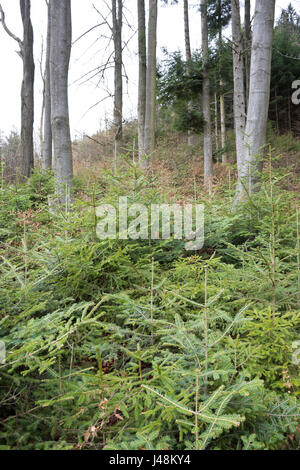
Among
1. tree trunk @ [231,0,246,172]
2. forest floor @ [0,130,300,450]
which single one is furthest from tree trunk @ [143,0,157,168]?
forest floor @ [0,130,300,450]

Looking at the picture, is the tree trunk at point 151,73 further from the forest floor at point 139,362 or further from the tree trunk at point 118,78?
the forest floor at point 139,362

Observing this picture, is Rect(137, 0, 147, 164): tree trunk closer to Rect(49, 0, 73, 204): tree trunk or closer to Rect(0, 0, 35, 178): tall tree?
Rect(0, 0, 35, 178): tall tree

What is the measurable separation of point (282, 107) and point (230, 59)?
986 cm

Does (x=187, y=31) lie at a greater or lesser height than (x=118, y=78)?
greater

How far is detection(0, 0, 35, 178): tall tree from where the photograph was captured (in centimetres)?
796

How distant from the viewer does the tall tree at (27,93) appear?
796cm

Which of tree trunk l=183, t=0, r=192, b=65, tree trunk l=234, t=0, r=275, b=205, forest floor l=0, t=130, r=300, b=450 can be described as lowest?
forest floor l=0, t=130, r=300, b=450

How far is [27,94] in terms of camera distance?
851 cm

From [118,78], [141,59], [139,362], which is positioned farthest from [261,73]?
[141,59]

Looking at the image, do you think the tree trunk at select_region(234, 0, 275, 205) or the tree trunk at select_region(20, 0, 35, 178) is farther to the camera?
the tree trunk at select_region(20, 0, 35, 178)

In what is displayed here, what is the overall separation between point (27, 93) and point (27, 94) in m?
0.03

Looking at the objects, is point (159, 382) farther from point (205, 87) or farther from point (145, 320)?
point (205, 87)

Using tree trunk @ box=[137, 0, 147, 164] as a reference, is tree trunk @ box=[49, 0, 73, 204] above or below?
below

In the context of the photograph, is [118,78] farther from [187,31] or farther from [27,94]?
[187,31]
